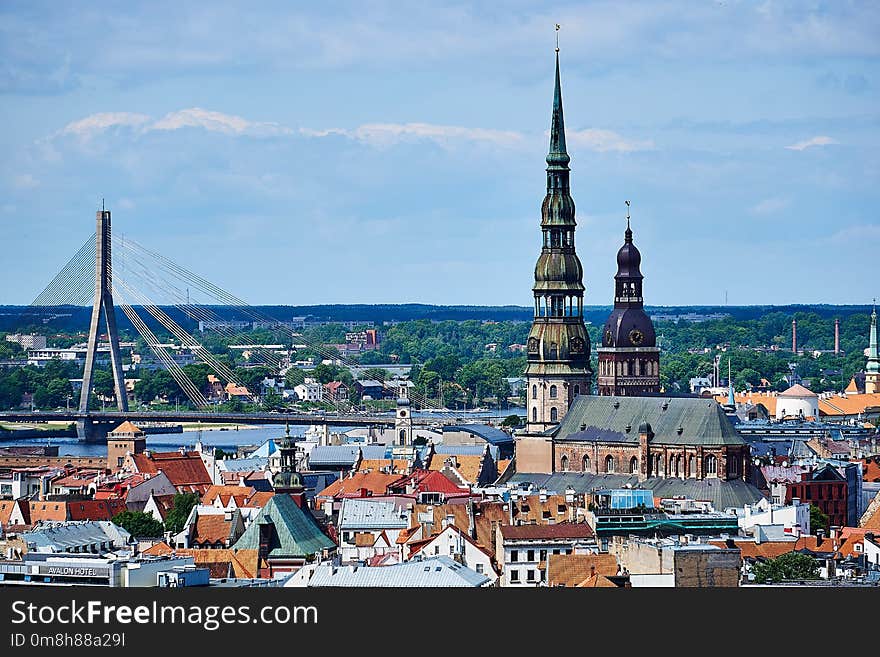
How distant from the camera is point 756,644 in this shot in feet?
115

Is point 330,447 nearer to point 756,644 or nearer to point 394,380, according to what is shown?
point 756,644

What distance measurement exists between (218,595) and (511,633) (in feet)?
12.6

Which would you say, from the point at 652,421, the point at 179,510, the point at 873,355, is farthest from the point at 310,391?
the point at 179,510

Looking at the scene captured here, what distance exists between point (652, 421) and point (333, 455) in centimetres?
1890

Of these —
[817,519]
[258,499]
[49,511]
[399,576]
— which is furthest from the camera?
[49,511]

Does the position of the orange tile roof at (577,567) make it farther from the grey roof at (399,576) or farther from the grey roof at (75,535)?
the grey roof at (75,535)

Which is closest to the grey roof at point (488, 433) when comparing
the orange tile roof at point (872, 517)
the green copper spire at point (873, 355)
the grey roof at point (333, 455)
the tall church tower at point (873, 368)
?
the grey roof at point (333, 455)

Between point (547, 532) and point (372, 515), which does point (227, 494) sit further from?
point (547, 532)

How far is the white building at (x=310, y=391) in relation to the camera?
15912 cm

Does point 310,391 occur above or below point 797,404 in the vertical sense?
below

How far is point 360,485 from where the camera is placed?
70.1m

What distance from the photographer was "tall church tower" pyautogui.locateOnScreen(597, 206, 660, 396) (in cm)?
7825

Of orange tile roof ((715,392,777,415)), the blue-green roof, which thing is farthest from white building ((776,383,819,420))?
the blue-green roof

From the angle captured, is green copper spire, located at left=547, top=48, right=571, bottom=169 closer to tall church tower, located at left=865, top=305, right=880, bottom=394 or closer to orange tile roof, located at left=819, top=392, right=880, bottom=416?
orange tile roof, located at left=819, top=392, right=880, bottom=416
